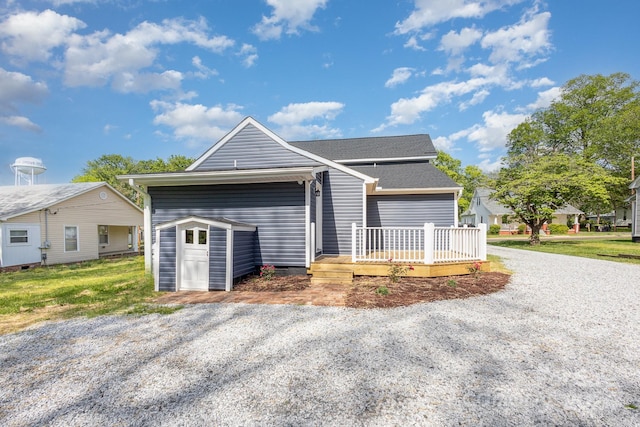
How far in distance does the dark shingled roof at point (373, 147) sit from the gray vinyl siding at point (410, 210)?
3763mm

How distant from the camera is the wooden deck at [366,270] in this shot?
7.28 meters

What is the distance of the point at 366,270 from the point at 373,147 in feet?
32.9

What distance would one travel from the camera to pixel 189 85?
57.7ft

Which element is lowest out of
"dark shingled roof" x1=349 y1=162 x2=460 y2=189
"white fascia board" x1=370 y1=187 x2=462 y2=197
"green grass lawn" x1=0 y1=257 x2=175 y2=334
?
"green grass lawn" x1=0 y1=257 x2=175 y2=334

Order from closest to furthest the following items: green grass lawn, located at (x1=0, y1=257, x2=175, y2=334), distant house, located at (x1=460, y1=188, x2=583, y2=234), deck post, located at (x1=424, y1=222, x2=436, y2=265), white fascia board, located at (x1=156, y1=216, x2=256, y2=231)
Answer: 1. green grass lawn, located at (x1=0, y1=257, x2=175, y2=334)
2. white fascia board, located at (x1=156, y1=216, x2=256, y2=231)
3. deck post, located at (x1=424, y1=222, x2=436, y2=265)
4. distant house, located at (x1=460, y1=188, x2=583, y2=234)

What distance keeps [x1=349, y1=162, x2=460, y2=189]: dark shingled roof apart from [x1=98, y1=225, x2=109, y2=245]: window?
1721cm

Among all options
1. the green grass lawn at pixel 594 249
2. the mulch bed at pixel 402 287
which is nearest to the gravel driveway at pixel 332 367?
the mulch bed at pixel 402 287

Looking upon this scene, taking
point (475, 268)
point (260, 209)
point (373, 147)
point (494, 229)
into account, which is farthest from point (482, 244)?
point (494, 229)

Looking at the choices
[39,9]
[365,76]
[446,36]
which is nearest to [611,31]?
[446,36]

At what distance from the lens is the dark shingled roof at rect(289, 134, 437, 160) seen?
14.7 m

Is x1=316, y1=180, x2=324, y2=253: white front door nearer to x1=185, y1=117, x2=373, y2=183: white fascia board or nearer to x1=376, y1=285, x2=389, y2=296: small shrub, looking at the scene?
x1=185, y1=117, x2=373, y2=183: white fascia board

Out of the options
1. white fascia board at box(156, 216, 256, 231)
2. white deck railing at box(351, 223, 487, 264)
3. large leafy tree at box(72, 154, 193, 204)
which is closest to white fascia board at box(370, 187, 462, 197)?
white deck railing at box(351, 223, 487, 264)

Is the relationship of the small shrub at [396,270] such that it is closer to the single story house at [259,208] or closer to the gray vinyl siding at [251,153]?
the single story house at [259,208]

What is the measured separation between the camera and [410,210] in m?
11.6
